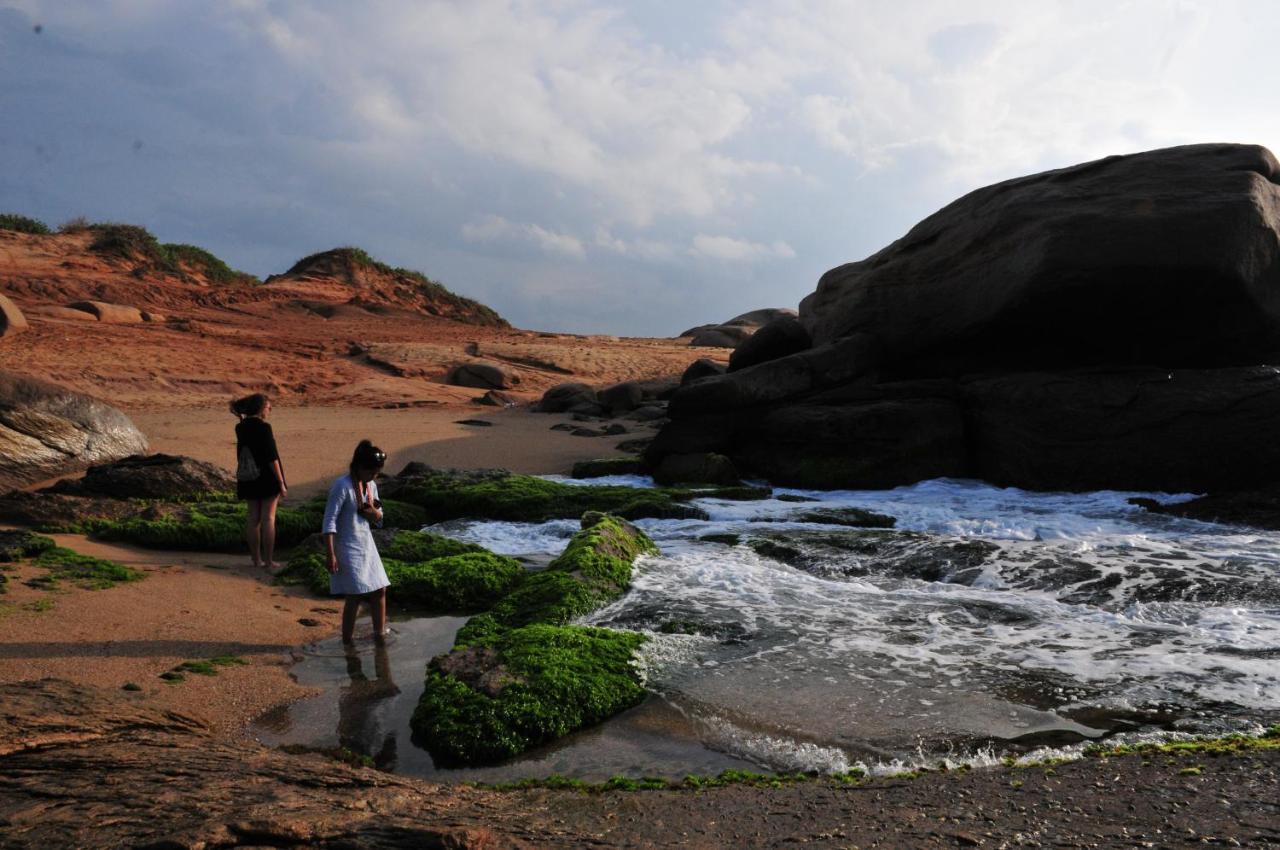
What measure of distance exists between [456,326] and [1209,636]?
32503 millimetres

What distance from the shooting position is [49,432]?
34.2 feet

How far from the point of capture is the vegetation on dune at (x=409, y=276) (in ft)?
130

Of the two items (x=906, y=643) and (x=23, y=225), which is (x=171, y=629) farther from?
(x=23, y=225)

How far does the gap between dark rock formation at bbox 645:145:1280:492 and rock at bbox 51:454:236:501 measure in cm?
651

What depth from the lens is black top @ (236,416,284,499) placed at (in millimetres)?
7781

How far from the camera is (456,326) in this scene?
35.8 meters

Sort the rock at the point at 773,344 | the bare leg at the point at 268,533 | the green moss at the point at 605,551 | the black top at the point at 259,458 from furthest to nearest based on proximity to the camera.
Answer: the rock at the point at 773,344
the black top at the point at 259,458
the bare leg at the point at 268,533
the green moss at the point at 605,551

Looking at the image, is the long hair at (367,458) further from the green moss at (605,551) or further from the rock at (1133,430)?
the rock at (1133,430)

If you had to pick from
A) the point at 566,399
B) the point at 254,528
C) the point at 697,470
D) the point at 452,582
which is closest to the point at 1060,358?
the point at 697,470

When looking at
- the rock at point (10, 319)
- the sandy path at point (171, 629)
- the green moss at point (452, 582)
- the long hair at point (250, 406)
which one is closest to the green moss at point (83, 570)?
the sandy path at point (171, 629)

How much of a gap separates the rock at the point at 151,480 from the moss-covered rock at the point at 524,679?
214 inches

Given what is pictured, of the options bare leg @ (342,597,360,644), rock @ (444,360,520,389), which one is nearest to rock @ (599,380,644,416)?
rock @ (444,360,520,389)

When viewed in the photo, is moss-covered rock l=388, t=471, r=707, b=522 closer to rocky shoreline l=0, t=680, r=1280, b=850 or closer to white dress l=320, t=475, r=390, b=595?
white dress l=320, t=475, r=390, b=595

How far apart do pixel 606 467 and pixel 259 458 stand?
6600 mm
